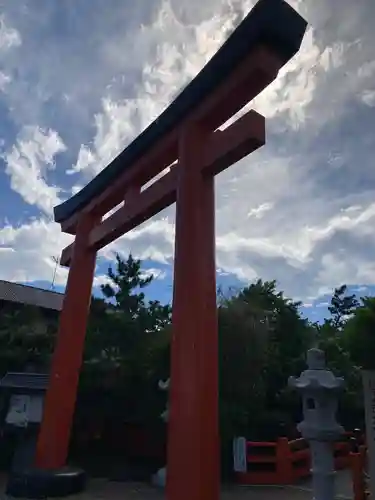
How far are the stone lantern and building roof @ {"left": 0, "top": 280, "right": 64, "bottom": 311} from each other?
9735 millimetres

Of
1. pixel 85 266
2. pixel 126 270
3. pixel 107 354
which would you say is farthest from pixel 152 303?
pixel 85 266

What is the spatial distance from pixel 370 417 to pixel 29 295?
32.5ft

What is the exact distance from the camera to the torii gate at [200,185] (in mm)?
4191

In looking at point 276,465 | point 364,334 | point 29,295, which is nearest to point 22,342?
point 29,295

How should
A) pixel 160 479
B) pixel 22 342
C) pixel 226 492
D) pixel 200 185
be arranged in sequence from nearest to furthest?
pixel 200 185 < pixel 226 492 < pixel 160 479 < pixel 22 342

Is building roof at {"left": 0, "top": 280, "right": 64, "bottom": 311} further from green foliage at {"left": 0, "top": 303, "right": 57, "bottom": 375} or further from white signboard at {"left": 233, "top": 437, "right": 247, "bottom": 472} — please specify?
white signboard at {"left": 233, "top": 437, "right": 247, "bottom": 472}

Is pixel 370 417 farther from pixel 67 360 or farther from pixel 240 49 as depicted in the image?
pixel 67 360

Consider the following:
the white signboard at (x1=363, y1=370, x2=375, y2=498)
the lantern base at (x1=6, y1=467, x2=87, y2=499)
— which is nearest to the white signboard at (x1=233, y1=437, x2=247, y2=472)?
the lantern base at (x1=6, y1=467, x2=87, y2=499)

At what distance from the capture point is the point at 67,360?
281 inches

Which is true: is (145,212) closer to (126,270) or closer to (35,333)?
(35,333)

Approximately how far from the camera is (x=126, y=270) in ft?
45.7

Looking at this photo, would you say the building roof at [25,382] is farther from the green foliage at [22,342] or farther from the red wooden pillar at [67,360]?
the green foliage at [22,342]

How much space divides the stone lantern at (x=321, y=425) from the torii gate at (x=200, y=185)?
101cm

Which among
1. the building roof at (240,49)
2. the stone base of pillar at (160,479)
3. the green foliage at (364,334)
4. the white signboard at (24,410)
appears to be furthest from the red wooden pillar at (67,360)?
the green foliage at (364,334)
